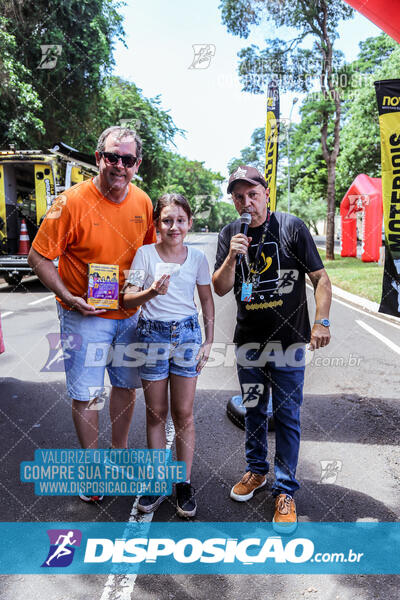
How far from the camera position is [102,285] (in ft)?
9.55

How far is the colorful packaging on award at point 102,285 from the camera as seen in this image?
2902mm

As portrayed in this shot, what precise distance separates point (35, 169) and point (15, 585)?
39.6 feet

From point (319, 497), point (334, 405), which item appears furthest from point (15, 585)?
point (334, 405)

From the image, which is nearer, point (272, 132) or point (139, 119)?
point (272, 132)

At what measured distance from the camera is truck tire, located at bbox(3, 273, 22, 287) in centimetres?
1323

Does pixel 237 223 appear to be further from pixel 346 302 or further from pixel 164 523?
pixel 346 302

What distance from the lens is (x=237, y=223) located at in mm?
2795

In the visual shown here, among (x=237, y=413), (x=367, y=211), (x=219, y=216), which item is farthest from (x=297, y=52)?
(x=219, y=216)

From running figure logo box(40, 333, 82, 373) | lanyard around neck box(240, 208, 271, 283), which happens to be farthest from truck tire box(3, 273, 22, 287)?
lanyard around neck box(240, 208, 271, 283)

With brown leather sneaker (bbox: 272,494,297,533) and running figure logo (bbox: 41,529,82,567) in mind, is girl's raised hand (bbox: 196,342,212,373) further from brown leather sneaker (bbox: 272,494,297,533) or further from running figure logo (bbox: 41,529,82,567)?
running figure logo (bbox: 41,529,82,567)

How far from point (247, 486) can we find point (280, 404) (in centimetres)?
69

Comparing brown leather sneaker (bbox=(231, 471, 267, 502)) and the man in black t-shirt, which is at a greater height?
the man in black t-shirt

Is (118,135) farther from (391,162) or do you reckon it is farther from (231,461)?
(391,162)

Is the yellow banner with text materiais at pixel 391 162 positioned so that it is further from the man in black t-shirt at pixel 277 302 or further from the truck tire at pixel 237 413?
the man in black t-shirt at pixel 277 302
